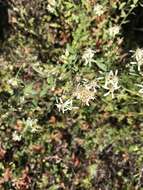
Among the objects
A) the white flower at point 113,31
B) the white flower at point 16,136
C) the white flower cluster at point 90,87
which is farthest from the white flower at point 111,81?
the white flower at point 16,136

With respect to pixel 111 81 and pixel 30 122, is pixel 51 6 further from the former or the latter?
pixel 111 81

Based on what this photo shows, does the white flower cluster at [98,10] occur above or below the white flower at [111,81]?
above

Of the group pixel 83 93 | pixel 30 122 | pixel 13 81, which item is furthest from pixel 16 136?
pixel 83 93

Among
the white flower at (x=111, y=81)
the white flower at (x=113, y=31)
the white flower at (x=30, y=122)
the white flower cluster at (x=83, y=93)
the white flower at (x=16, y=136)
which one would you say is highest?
the white flower at (x=113, y=31)

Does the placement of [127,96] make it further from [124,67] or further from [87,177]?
[87,177]

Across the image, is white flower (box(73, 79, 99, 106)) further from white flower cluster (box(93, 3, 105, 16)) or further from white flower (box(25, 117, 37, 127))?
white flower cluster (box(93, 3, 105, 16))

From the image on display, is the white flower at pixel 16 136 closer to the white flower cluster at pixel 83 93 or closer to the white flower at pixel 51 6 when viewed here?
the white flower cluster at pixel 83 93

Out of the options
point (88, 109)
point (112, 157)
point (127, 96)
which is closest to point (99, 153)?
point (112, 157)

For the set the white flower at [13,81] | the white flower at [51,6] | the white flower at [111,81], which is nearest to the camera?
the white flower at [111,81]

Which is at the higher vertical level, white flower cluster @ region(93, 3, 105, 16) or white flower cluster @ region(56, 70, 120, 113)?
white flower cluster @ region(93, 3, 105, 16)

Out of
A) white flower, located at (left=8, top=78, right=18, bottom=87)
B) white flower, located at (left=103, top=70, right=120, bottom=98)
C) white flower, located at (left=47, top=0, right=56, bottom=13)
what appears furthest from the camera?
white flower, located at (left=47, top=0, right=56, bottom=13)

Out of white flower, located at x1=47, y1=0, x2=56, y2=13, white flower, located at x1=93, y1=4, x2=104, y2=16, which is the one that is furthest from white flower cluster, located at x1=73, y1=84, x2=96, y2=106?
white flower, located at x1=47, y1=0, x2=56, y2=13
